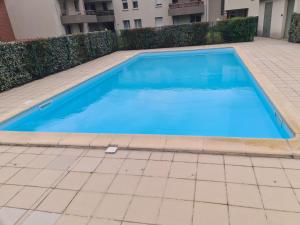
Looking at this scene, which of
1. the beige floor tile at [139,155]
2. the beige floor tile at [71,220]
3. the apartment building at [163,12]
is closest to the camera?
the beige floor tile at [71,220]

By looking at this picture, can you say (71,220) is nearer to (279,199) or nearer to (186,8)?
(279,199)

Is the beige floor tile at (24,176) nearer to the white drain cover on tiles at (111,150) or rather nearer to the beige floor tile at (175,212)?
the white drain cover on tiles at (111,150)

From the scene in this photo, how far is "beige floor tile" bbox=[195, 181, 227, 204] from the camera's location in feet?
8.80

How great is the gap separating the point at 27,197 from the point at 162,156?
6.18ft

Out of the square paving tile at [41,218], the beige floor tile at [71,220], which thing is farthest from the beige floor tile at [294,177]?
the square paving tile at [41,218]

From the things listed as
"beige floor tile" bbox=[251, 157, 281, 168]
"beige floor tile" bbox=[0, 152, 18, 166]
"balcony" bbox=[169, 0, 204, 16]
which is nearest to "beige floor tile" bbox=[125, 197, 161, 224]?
"beige floor tile" bbox=[251, 157, 281, 168]

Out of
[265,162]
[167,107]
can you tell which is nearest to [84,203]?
[265,162]

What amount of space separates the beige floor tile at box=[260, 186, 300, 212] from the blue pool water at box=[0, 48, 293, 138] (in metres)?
1.77

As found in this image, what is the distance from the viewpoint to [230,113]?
6344 mm

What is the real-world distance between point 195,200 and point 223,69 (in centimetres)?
931

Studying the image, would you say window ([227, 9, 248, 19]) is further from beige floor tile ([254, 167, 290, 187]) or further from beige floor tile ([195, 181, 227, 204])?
beige floor tile ([195, 181, 227, 204])

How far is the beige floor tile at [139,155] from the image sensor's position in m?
3.68

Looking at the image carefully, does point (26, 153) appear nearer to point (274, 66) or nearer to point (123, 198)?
point (123, 198)

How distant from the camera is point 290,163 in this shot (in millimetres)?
3217
